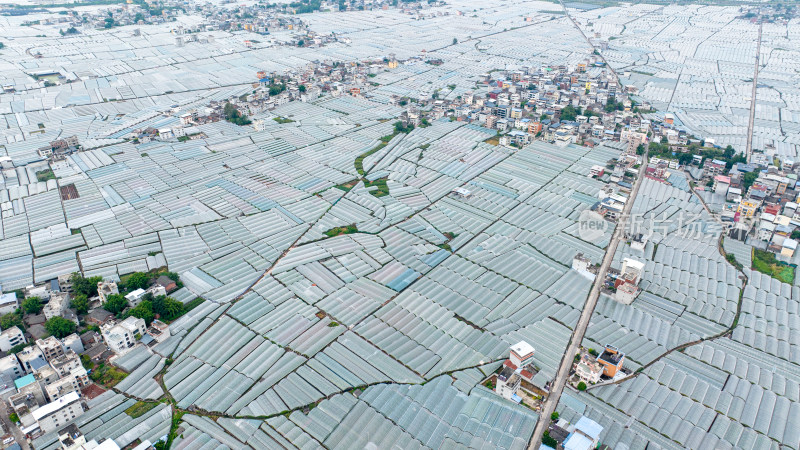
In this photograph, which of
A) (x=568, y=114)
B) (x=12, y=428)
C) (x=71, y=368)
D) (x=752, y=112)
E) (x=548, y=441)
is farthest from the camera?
(x=752, y=112)

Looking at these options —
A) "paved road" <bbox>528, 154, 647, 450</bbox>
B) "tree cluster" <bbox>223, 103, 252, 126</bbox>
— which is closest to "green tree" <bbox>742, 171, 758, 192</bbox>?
"paved road" <bbox>528, 154, 647, 450</bbox>

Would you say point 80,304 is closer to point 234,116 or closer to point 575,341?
point 575,341

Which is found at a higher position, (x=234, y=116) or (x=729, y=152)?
(x=729, y=152)

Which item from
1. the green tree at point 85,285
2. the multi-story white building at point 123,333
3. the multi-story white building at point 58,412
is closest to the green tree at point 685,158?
the multi-story white building at point 123,333

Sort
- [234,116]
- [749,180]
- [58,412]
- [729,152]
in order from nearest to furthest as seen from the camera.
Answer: [58,412] < [749,180] < [729,152] < [234,116]

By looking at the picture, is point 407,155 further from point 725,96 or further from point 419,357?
point 725,96

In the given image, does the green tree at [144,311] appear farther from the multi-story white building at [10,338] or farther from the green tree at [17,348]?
the multi-story white building at [10,338]

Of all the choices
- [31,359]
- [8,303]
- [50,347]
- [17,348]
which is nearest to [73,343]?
[50,347]
